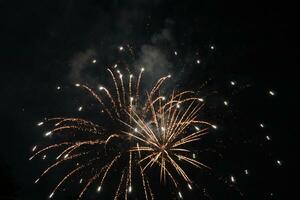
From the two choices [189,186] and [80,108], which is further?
[189,186]

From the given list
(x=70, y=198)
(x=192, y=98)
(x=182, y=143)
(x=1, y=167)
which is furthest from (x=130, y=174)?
(x=70, y=198)

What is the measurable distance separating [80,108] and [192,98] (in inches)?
285

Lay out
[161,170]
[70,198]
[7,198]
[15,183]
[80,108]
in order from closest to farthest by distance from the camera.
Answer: [80,108]
[161,170]
[7,198]
[15,183]
[70,198]

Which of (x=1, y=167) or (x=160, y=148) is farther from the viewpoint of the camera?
(x=1, y=167)

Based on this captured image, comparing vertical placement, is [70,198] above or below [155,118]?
above

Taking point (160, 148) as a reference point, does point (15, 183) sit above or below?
above

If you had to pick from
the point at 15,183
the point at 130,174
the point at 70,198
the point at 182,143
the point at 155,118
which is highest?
the point at 70,198

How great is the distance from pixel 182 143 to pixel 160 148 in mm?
1430

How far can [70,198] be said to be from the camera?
48.4 meters

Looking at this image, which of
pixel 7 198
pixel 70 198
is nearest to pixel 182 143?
pixel 7 198

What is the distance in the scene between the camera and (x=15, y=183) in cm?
3269

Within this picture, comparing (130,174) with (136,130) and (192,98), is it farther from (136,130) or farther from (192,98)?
(192,98)

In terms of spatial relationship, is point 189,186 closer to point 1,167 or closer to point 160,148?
point 160,148

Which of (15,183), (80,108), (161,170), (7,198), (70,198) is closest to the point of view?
(80,108)
